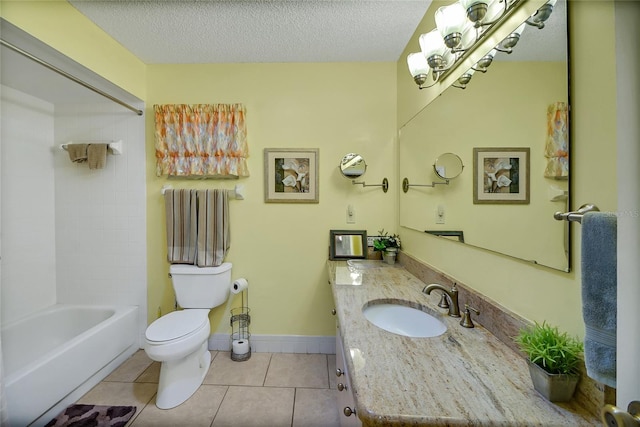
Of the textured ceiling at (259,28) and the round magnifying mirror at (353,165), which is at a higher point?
the textured ceiling at (259,28)

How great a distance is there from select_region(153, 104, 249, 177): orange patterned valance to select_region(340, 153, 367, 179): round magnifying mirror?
2.67ft

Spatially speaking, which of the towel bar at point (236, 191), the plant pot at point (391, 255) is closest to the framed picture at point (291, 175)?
the towel bar at point (236, 191)

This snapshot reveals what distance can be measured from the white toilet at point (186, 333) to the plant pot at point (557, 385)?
5.51 ft

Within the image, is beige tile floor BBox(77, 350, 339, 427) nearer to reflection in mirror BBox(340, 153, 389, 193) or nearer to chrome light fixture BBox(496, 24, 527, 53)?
reflection in mirror BBox(340, 153, 389, 193)

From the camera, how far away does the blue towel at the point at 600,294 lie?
0.46 metres

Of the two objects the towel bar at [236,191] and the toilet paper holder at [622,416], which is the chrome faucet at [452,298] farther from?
the towel bar at [236,191]

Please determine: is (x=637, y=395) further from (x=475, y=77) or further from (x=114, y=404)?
(x=114, y=404)

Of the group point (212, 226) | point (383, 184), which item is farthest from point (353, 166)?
point (212, 226)

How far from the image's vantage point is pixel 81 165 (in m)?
2.06

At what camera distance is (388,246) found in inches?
76.7

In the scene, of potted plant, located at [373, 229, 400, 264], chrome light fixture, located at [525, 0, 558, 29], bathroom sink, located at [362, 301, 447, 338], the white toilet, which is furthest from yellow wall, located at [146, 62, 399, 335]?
chrome light fixture, located at [525, 0, 558, 29]

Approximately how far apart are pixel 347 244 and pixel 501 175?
4.11 feet

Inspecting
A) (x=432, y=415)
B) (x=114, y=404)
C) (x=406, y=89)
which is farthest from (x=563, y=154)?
(x=114, y=404)

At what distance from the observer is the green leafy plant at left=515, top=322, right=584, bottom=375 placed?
0.59m
